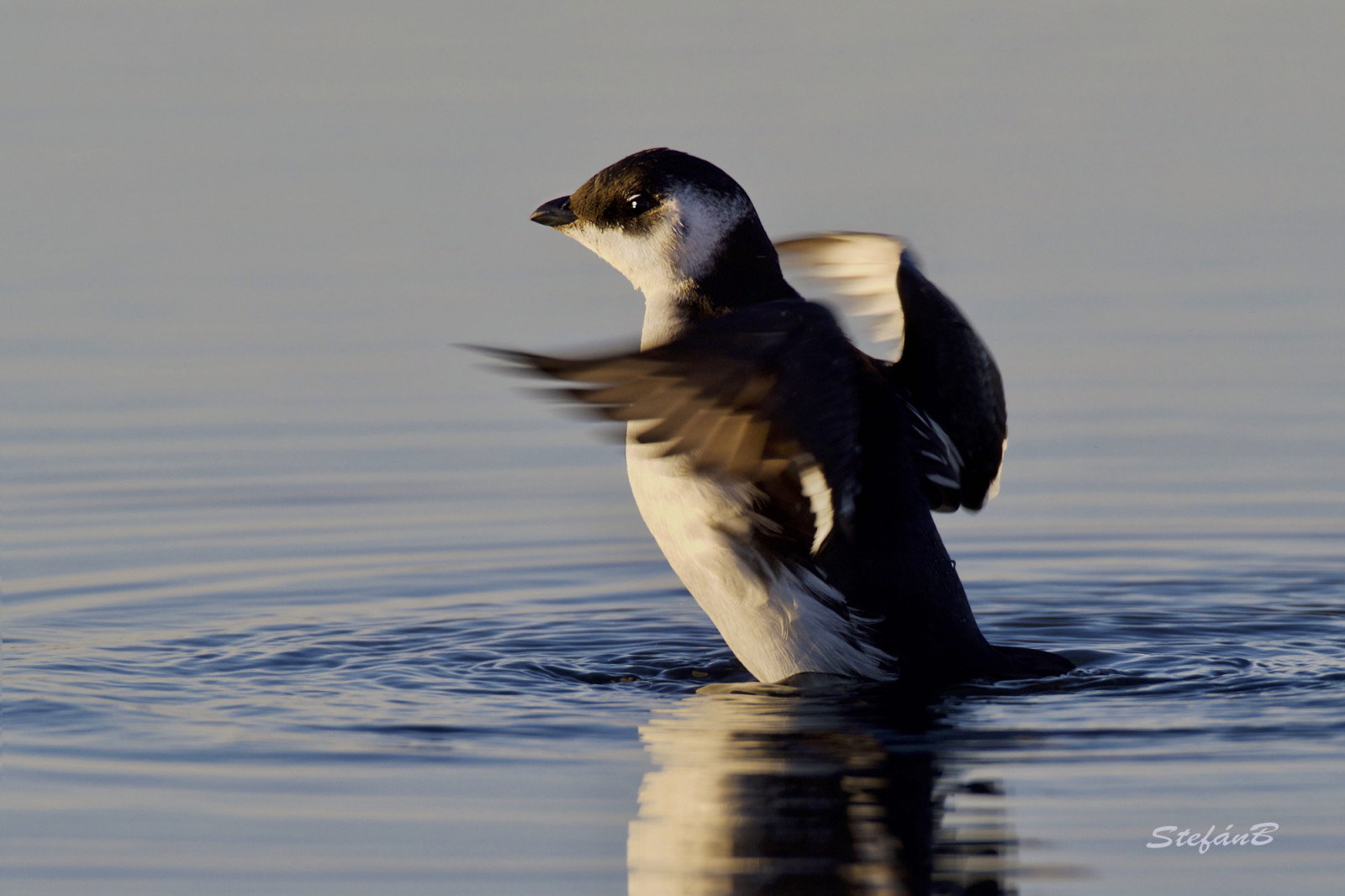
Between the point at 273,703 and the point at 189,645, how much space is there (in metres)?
0.95

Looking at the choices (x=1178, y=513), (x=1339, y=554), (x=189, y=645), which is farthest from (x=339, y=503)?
(x=1339, y=554)

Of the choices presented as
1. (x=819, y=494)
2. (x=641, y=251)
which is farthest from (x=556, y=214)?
(x=819, y=494)

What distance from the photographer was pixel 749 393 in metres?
5.72

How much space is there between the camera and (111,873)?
4918 millimetres

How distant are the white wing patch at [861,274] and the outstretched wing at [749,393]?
1.42m

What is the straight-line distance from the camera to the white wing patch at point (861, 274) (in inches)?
291

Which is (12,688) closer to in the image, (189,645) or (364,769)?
(189,645)

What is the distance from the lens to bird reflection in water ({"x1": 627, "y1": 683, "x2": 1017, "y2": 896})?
4820mm

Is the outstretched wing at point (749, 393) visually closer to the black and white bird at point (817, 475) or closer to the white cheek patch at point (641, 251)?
the black and white bird at point (817, 475)

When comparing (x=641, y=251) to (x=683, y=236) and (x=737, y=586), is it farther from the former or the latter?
(x=737, y=586)

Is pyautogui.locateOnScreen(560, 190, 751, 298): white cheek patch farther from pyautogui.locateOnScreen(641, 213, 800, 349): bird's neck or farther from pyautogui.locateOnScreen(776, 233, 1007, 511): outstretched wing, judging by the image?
pyautogui.locateOnScreen(776, 233, 1007, 511): outstretched wing
